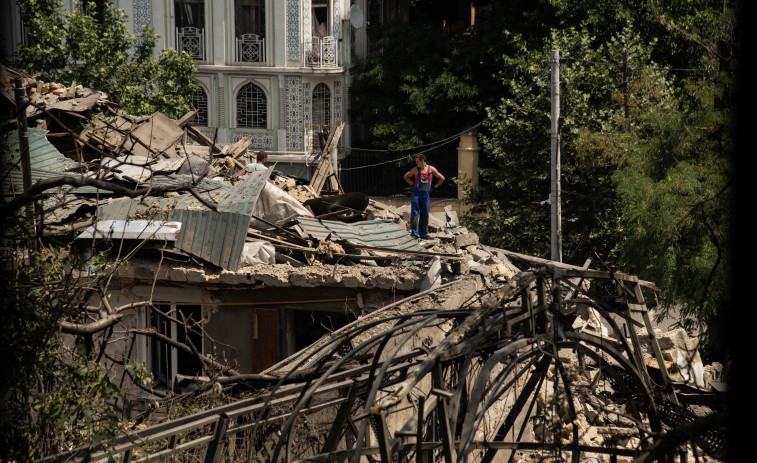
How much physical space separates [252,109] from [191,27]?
3536 millimetres

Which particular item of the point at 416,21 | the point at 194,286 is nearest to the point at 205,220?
the point at 194,286

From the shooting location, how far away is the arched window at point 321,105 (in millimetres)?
29172

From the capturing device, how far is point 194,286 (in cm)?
990

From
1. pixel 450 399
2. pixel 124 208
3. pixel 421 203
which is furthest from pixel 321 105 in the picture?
pixel 450 399

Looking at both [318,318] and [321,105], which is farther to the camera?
[321,105]

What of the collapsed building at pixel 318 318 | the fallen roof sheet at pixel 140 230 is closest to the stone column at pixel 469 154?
the collapsed building at pixel 318 318

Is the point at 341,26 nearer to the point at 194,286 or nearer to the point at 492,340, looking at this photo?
the point at 194,286

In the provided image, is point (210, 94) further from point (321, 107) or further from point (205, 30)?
point (321, 107)

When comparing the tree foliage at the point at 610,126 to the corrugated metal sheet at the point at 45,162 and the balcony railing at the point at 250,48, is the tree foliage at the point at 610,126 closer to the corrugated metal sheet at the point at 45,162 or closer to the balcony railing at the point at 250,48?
the balcony railing at the point at 250,48

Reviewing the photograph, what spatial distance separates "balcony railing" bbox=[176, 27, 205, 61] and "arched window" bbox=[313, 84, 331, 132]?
4.30 m

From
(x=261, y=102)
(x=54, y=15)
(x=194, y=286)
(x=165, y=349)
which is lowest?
(x=165, y=349)

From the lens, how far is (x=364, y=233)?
11.2 m

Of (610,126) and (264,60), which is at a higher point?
(264,60)

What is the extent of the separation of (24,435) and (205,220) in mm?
5317
